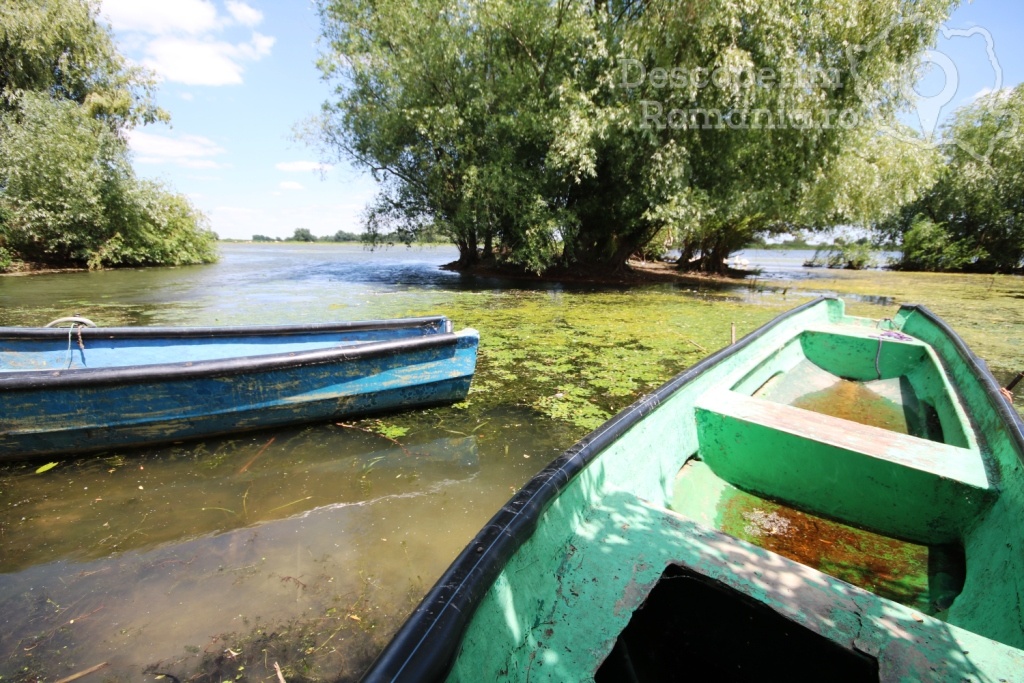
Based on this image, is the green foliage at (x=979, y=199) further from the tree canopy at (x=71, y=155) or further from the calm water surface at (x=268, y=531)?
the tree canopy at (x=71, y=155)

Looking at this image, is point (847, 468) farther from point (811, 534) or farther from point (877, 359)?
point (877, 359)

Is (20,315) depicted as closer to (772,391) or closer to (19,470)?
(19,470)

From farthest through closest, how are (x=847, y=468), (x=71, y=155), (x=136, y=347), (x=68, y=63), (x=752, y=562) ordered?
1. (x=68, y=63)
2. (x=71, y=155)
3. (x=136, y=347)
4. (x=847, y=468)
5. (x=752, y=562)

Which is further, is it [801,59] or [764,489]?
[801,59]

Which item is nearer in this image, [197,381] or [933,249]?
[197,381]

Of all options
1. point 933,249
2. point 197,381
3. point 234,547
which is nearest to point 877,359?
point 234,547

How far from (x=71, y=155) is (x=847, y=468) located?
25.5 m

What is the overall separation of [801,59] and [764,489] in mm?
12802

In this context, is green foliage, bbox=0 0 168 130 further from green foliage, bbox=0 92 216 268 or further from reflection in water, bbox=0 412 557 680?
reflection in water, bbox=0 412 557 680

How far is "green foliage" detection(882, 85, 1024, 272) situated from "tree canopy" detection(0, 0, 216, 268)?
38877 mm

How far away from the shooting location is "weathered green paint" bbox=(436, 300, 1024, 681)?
127 cm

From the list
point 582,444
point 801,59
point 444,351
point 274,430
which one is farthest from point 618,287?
point 582,444

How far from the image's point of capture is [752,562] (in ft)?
5.19

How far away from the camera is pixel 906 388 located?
4.67m
